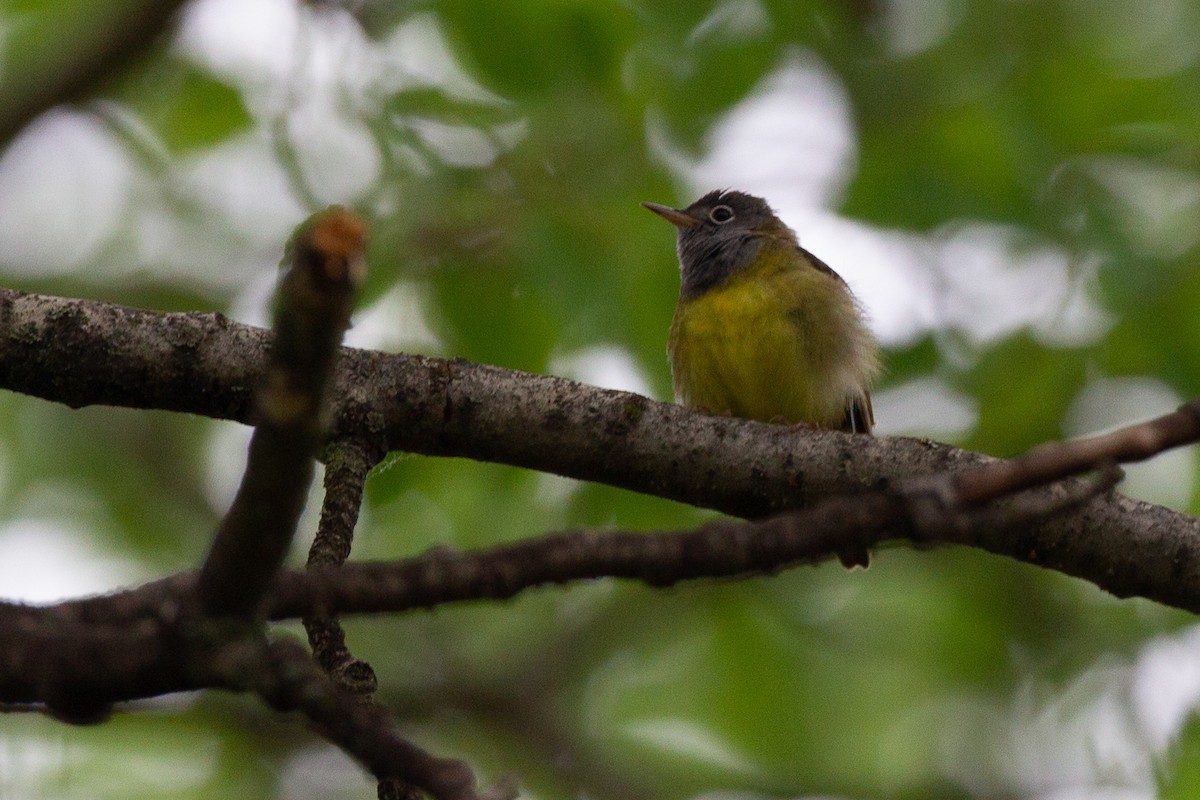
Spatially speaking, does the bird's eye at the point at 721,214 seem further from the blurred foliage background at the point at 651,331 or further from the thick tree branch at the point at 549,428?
the thick tree branch at the point at 549,428

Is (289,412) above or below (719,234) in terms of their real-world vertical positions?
below

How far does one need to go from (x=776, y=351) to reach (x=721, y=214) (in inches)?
88.7

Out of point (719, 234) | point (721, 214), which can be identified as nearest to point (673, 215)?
point (719, 234)

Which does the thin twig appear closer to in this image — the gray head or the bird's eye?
the gray head

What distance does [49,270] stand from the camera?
8086 millimetres

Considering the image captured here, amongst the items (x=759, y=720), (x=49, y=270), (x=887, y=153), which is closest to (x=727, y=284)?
(x=887, y=153)

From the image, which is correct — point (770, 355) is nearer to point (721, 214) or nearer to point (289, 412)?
point (721, 214)

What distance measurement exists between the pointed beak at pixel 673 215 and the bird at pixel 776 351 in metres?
0.05

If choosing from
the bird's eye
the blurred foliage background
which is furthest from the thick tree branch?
the bird's eye

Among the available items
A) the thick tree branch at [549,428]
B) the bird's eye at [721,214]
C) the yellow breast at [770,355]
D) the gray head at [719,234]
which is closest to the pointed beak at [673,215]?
the gray head at [719,234]

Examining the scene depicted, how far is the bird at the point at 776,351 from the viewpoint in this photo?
651 cm

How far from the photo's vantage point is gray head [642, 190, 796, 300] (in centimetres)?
726

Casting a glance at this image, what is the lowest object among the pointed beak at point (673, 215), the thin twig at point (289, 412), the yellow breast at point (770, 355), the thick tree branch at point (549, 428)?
the thin twig at point (289, 412)

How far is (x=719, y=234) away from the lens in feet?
26.6
